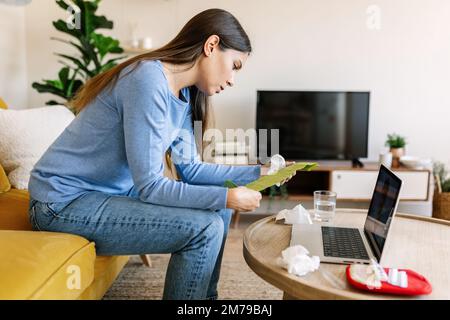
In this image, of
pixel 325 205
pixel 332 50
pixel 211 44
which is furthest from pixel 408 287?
pixel 332 50

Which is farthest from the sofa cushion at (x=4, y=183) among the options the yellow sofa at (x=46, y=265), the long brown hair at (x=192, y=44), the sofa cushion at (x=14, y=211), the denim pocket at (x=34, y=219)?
the long brown hair at (x=192, y=44)

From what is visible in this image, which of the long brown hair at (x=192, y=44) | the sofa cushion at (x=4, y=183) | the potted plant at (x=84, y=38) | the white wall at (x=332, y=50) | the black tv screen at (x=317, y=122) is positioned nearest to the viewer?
the long brown hair at (x=192, y=44)

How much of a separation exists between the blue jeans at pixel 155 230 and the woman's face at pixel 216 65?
38cm

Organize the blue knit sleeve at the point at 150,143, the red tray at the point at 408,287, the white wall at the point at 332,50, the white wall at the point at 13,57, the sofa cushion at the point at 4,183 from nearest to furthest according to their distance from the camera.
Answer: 1. the red tray at the point at 408,287
2. the blue knit sleeve at the point at 150,143
3. the sofa cushion at the point at 4,183
4. the white wall at the point at 13,57
5. the white wall at the point at 332,50

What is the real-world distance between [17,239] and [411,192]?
245 cm

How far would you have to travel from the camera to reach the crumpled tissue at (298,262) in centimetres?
96

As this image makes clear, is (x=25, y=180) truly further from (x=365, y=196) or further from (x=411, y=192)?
(x=411, y=192)

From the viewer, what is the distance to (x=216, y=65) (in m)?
1.28

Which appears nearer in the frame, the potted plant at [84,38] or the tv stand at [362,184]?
the potted plant at [84,38]

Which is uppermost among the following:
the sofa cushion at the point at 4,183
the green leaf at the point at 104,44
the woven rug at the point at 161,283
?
the green leaf at the point at 104,44

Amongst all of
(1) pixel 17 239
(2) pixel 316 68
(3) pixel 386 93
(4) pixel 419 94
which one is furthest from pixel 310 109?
(1) pixel 17 239

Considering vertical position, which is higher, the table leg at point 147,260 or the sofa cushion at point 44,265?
the sofa cushion at point 44,265

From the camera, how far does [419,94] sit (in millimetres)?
3152

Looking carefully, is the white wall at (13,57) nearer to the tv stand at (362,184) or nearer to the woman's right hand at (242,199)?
the tv stand at (362,184)
